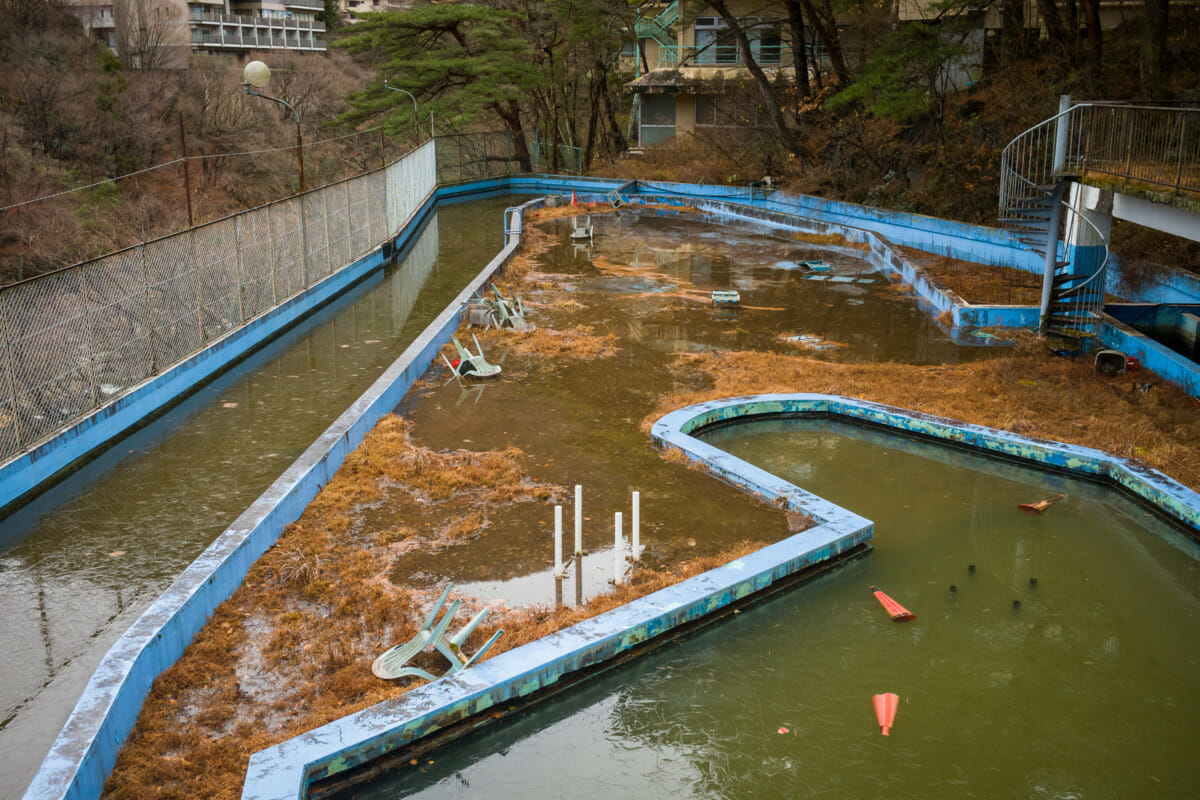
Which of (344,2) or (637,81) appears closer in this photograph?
(637,81)

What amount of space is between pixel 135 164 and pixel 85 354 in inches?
1236

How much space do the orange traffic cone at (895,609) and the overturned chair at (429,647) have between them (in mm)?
3134

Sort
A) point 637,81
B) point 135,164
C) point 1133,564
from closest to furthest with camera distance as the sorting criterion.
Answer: point 1133,564
point 135,164
point 637,81

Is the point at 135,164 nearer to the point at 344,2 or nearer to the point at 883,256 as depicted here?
the point at 883,256

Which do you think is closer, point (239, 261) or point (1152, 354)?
point (1152, 354)

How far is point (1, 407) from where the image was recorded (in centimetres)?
1002

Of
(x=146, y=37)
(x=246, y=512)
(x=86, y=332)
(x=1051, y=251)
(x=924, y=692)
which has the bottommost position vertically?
(x=924, y=692)

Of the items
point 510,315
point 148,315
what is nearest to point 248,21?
point 510,315

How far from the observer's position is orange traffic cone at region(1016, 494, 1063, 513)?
9.97 m

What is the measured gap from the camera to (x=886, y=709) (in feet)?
21.8

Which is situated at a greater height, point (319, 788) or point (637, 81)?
point (637, 81)

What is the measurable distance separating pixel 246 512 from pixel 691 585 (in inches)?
157

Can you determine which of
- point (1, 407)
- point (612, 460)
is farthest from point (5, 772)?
point (612, 460)

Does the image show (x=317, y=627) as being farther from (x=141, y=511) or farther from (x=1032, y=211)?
(x=1032, y=211)
